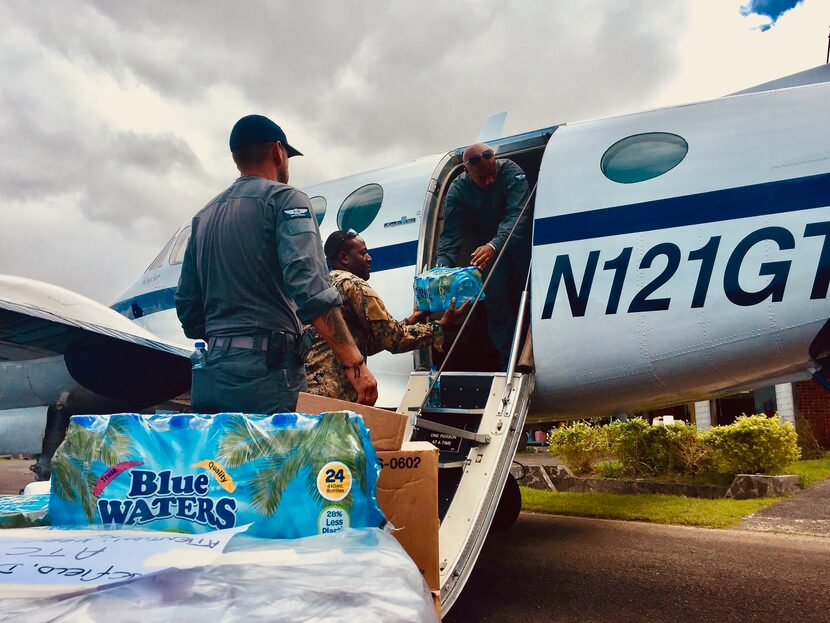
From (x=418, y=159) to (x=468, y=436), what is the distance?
337 centimetres

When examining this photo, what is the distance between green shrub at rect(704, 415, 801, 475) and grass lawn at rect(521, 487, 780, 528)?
778mm

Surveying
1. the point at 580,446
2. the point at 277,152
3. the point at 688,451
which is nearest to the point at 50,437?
the point at 277,152

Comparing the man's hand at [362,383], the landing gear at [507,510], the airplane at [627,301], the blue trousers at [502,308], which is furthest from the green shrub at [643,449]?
the man's hand at [362,383]

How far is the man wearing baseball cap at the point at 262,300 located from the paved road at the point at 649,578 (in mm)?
2161

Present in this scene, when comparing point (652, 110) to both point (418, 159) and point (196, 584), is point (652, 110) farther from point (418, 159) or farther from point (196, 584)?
point (196, 584)

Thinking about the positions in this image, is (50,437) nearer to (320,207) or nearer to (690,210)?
(320,207)

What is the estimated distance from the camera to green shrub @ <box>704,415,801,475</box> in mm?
8039

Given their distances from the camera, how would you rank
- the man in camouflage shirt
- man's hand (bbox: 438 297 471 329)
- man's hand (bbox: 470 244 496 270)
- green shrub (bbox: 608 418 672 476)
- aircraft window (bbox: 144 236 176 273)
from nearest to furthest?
the man in camouflage shirt
man's hand (bbox: 438 297 471 329)
man's hand (bbox: 470 244 496 270)
aircraft window (bbox: 144 236 176 273)
green shrub (bbox: 608 418 672 476)

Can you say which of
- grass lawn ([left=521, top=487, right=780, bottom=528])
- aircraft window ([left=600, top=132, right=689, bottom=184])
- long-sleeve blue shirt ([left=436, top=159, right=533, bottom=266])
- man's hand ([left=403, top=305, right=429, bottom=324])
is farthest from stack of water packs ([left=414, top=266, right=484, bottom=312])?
grass lawn ([left=521, top=487, right=780, bottom=528])

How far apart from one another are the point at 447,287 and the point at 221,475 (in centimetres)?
325

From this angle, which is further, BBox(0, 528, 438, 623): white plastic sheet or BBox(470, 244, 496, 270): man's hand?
BBox(470, 244, 496, 270): man's hand

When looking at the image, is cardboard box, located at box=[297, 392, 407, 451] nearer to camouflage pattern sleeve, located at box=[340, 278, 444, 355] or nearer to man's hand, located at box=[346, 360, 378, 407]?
man's hand, located at box=[346, 360, 378, 407]

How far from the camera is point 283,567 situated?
1.11 metres

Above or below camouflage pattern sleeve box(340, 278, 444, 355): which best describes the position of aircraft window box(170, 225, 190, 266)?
above
